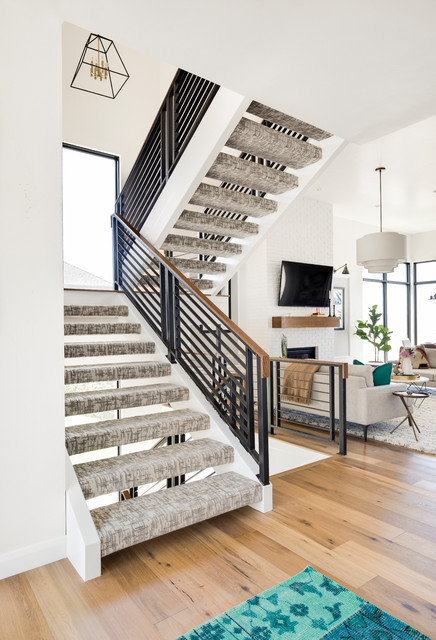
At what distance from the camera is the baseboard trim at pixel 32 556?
6.81ft

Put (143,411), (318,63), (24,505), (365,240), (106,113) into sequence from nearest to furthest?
(24,505) → (318,63) → (365,240) → (143,411) → (106,113)

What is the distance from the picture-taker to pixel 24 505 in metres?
2.14

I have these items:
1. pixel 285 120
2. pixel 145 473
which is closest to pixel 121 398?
pixel 145 473

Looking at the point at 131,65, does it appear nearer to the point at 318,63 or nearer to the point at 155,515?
the point at 318,63

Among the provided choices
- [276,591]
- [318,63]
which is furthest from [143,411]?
[318,63]

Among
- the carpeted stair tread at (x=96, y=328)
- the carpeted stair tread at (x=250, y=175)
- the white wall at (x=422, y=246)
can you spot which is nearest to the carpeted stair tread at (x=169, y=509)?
the carpeted stair tread at (x=96, y=328)

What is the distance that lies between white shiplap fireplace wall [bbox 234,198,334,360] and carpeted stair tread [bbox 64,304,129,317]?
10.2 ft

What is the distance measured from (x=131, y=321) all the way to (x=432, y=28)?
328 cm

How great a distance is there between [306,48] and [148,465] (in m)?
2.56

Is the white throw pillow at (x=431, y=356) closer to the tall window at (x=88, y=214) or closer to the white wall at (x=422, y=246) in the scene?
the white wall at (x=422, y=246)

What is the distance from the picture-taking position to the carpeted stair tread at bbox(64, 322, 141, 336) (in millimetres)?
3750

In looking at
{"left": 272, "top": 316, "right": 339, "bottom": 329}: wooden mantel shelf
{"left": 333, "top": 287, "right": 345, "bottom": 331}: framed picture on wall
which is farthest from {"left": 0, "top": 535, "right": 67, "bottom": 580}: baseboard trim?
{"left": 333, "top": 287, "right": 345, "bottom": 331}: framed picture on wall

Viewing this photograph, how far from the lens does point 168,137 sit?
164 inches

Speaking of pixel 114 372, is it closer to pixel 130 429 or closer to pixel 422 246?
pixel 130 429
